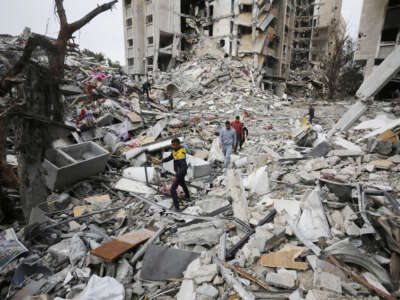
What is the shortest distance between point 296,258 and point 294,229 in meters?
0.50

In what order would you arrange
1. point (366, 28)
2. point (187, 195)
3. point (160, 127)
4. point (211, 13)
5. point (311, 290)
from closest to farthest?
point (311, 290), point (187, 195), point (160, 127), point (366, 28), point (211, 13)

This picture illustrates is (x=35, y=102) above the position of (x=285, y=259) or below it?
above

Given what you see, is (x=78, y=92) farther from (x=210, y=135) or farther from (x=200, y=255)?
(x=200, y=255)

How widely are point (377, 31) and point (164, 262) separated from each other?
61.1ft

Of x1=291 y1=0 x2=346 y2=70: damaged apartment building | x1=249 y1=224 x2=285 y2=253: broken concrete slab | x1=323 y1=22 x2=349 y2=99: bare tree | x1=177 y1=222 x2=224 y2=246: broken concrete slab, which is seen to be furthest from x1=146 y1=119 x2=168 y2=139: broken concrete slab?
x1=291 y1=0 x2=346 y2=70: damaged apartment building

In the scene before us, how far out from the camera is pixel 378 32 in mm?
13680

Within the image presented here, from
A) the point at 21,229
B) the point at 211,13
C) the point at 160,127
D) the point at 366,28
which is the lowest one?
the point at 21,229

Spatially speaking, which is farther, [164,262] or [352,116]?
[352,116]

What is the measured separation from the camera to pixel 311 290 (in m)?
2.31

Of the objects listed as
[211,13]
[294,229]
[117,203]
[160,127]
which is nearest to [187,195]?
[117,203]

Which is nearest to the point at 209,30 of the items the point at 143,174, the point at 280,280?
the point at 143,174

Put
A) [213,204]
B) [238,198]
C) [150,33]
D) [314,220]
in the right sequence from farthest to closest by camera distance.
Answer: [150,33]
[213,204]
[238,198]
[314,220]

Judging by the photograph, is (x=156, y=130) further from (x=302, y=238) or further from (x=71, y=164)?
(x=302, y=238)

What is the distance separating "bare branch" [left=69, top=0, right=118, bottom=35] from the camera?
151 inches
